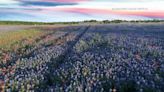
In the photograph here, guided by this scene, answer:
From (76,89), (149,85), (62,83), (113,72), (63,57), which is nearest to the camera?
(76,89)

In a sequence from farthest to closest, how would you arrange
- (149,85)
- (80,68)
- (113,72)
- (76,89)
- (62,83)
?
1. (80,68)
2. (113,72)
3. (62,83)
4. (149,85)
5. (76,89)

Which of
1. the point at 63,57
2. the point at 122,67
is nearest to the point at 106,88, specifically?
the point at 122,67

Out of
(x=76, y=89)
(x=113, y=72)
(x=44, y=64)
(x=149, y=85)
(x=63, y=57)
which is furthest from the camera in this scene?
(x=63, y=57)

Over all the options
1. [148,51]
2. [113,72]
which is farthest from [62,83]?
[148,51]

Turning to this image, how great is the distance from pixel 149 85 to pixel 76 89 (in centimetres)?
179

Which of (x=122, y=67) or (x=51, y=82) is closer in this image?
(x=51, y=82)

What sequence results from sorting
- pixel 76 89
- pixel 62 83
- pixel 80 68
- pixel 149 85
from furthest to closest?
pixel 80 68
pixel 62 83
pixel 149 85
pixel 76 89

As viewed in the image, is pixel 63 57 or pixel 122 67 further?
pixel 63 57

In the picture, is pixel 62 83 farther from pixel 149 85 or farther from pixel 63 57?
pixel 63 57

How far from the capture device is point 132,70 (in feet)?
40.4

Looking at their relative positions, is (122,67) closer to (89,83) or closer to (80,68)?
(80,68)

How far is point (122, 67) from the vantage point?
12945 mm

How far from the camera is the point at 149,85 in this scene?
10.4 meters

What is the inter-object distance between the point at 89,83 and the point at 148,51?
8.06 m
